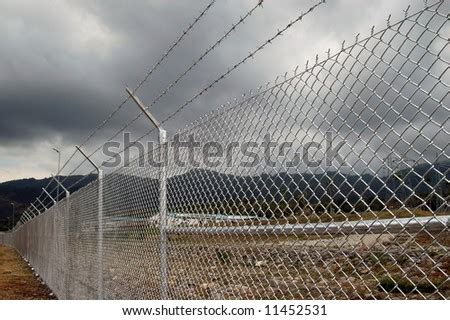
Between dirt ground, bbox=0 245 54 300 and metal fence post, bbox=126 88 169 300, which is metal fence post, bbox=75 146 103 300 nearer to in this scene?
metal fence post, bbox=126 88 169 300

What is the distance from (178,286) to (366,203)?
2229 millimetres

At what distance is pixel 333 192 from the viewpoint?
2436 millimetres

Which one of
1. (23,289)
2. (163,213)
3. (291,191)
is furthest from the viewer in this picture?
(23,289)

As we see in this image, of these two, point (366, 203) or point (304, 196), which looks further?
point (304, 196)

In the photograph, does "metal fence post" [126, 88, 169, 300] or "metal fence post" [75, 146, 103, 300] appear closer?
"metal fence post" [126, 88, 169, 300]

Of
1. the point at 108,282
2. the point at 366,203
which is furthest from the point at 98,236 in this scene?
the point at 366,203

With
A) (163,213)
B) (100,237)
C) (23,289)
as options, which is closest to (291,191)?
(163,213)

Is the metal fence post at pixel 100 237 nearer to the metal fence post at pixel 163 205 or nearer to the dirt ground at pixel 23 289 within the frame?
the metal fence post at pixel 163 205

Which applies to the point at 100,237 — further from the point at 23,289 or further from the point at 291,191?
the point at 23,289

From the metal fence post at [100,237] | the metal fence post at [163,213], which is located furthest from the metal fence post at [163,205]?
the metal fence post at [100,237]

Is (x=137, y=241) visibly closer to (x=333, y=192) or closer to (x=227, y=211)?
(x=227, y=211)

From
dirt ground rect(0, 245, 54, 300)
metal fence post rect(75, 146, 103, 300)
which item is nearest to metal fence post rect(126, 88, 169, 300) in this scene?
metal fence post rect(75, 146, 103, 300)

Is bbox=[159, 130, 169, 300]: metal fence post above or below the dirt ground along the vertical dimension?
above
